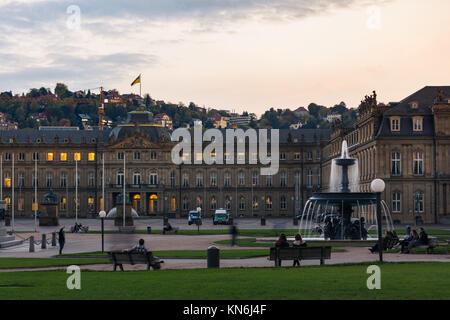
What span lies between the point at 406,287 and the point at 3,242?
37092mm

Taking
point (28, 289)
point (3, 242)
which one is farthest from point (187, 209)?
point (28, 289)

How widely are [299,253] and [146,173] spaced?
→ 11099 cm

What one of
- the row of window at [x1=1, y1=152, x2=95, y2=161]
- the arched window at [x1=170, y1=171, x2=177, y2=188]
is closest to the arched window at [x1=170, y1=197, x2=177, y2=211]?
the arched window at [x1=170, y1=171, x2=177, y2=188]

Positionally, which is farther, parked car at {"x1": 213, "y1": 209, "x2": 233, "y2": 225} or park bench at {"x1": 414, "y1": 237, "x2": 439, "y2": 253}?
parked car at {"x1": 213, "y1": 209, "x2": 233, "y2": 225}

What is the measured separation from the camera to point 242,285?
68.7ft

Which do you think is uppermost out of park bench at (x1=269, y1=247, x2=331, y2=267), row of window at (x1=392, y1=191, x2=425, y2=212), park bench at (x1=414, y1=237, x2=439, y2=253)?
row of window at (x1=392, y1=191, x2=425, y2=212)

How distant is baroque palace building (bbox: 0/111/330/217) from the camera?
138m

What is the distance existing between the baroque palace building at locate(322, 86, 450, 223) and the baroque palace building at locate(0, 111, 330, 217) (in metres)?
49.0

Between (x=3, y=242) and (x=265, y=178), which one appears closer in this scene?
(x=3, y=242)

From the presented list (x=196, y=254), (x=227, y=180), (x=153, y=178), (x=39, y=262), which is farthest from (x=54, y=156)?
(x=39, y=262)

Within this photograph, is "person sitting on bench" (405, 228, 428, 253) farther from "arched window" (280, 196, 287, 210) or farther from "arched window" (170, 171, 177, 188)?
"arched window" (170, 171, 177, 188)
